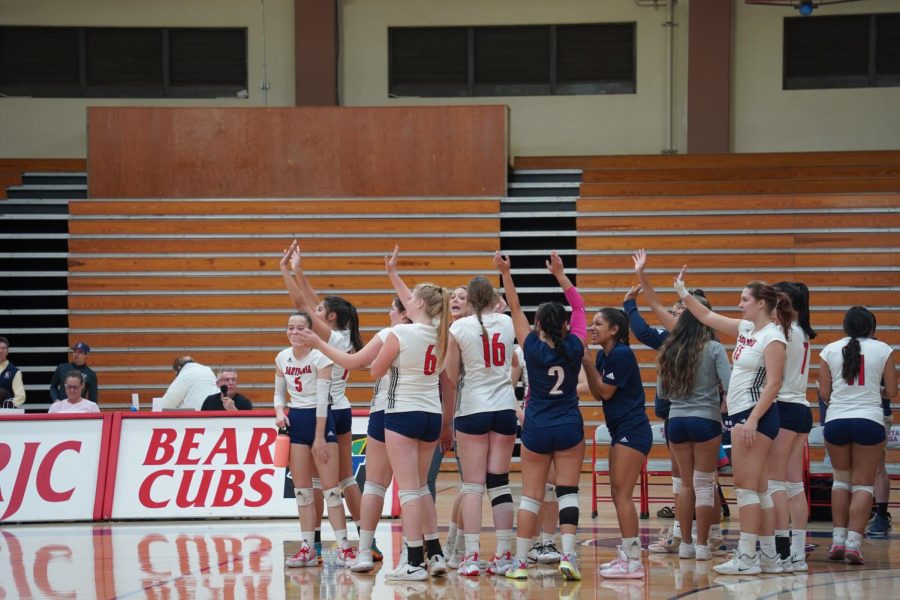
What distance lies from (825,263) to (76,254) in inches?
388

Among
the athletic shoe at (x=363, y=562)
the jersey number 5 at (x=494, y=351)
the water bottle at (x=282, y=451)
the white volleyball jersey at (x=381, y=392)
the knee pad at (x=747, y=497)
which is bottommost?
the athletic shoe at (x=363, y=562)

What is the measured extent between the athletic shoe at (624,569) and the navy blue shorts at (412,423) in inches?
55.6

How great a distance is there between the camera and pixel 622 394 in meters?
7.05

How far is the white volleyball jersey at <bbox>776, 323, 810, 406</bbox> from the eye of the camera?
6949 mm

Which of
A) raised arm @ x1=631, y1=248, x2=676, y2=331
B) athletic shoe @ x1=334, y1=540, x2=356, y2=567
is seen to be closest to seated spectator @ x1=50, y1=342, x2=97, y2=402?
athletic shoe @ x1=334, y1=540, x2=356, y2=567

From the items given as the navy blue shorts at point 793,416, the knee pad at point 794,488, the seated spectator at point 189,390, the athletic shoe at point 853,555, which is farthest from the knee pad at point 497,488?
the seated spectator at point 189,390

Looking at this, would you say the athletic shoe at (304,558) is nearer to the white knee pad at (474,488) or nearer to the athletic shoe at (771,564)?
the white knee pad at (474,488)

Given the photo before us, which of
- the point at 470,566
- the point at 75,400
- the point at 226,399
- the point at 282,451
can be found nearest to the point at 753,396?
the point at 470,566

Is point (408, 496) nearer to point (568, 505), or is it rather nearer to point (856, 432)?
point (568, 505)

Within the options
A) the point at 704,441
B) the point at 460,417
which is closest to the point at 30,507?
the point at 460,417

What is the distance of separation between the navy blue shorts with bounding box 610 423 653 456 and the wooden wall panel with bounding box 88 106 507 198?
361 inches

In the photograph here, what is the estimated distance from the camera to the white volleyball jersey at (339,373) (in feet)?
24.3

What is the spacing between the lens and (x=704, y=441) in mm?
7324

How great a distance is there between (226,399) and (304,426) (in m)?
3.61
